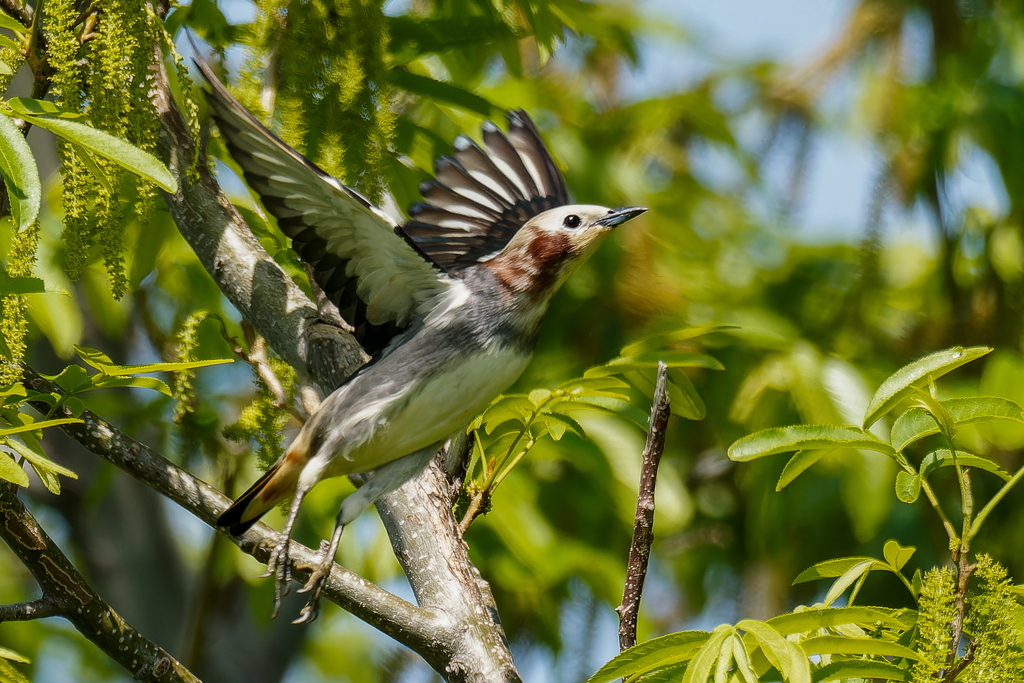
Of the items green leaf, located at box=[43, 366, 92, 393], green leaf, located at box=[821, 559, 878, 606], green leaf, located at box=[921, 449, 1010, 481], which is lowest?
green leaf, located at box=[821, 559, 878, 606]

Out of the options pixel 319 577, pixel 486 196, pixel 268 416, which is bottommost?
pixel 319 577

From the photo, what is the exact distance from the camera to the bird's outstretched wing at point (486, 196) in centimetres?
400

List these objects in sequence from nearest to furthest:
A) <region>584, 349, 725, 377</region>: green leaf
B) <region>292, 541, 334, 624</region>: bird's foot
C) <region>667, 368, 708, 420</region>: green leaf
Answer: <region>292, 541, 334, 624</region>: bird's foot
<region>584, 349, 725, 377</region>: green leaf
<region>667, 368, 708, 420</region>: green leaf

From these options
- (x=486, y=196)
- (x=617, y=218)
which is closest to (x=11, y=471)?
(x=617, y=218)

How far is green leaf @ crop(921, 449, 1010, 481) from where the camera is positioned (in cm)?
201

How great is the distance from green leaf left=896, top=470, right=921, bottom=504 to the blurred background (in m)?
0.83

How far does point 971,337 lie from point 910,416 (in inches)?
133

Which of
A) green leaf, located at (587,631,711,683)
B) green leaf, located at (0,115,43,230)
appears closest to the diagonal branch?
green leaf, located at (0,115,43,230)

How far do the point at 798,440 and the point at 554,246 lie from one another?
1526 mm

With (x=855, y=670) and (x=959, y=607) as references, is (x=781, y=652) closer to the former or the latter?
(x=855, y=670)

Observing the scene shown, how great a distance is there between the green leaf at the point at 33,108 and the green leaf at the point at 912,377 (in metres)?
1.49

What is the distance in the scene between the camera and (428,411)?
3051mm

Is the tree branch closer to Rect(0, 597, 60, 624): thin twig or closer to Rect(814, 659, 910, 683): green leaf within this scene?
Rect(0, 597, 60, 624): thin twig

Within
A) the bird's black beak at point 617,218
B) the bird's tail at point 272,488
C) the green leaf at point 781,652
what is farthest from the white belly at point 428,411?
the green leaf at point 781,652
